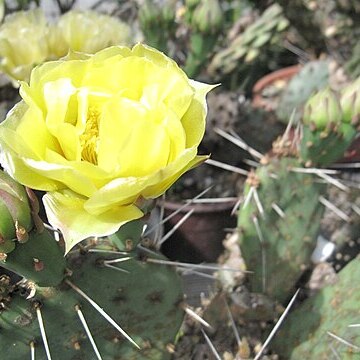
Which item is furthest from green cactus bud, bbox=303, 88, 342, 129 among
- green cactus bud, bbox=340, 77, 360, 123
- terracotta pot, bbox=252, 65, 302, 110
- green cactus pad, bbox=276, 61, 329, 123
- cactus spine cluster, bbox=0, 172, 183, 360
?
terracotta pot, bbox=252, 65, 302, 110

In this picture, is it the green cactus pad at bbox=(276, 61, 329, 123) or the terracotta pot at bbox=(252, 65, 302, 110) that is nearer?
the green cactus pad at bbox=(276, 61, 329, 123)

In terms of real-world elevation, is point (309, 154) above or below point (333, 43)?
above

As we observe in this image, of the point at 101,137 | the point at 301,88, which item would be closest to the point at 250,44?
the point at 301,88

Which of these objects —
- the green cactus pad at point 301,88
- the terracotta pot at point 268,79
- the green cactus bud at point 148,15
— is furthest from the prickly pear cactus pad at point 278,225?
the terracotta pot at point 268,79

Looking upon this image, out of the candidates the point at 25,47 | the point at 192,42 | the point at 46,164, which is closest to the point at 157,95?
the point at 46,164

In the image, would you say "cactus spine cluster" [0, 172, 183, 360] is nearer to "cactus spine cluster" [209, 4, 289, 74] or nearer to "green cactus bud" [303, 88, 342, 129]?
"green cactus bud" [303, 88, 342, 129]

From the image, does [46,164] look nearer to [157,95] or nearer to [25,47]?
[157,95]

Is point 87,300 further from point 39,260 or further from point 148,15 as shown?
point 148,15
